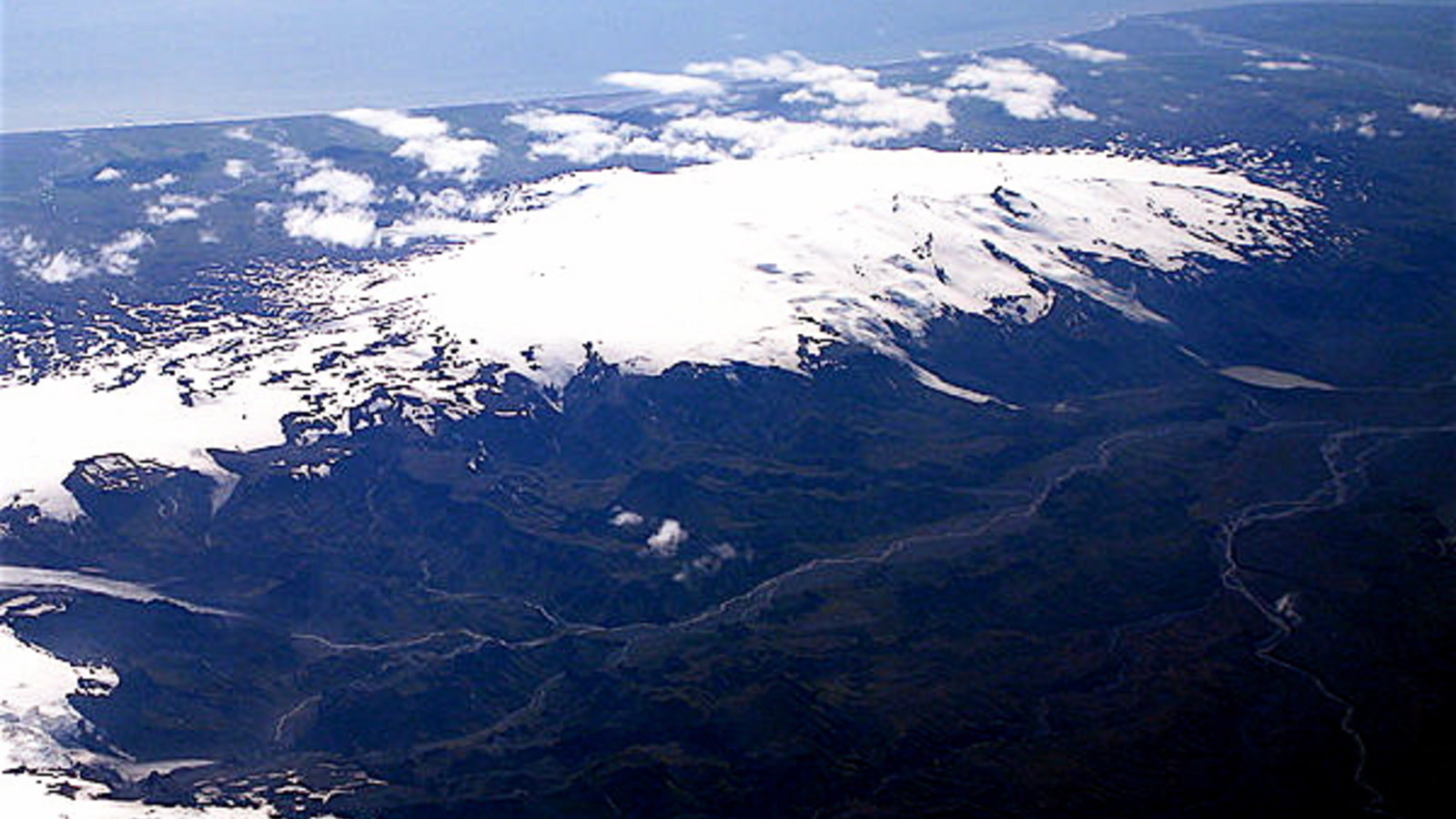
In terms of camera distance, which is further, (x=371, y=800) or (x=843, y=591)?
(x=843, y=591)

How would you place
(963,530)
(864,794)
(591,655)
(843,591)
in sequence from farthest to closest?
(963,530) → (843,591) → (591,655) → (864,794)

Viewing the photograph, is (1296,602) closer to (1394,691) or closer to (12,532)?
(1394,691)

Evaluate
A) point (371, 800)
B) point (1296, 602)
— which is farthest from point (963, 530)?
point (371, 800)

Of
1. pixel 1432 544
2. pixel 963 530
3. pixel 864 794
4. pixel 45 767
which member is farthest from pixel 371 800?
pixel 1432 544

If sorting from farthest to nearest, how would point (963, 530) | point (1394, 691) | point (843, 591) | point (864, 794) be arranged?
point (963, 530)
point (843, 591)
point (1394, 691)
point (864, 794)

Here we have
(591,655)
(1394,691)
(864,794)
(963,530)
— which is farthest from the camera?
(963,530)

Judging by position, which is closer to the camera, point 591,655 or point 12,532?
point 591,655

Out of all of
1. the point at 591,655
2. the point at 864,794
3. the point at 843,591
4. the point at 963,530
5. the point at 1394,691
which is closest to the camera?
the point at 864,794

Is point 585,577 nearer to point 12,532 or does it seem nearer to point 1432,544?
point 12,532

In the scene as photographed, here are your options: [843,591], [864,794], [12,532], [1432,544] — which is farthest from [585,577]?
[1432,544]

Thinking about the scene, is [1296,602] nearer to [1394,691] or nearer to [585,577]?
[1394,691]
